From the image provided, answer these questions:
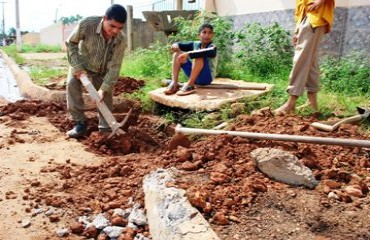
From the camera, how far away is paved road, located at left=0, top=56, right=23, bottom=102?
7.06m

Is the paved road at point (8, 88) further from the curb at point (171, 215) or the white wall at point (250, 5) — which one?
the curb at point (171, 215)

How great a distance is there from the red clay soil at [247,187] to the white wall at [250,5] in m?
3.09

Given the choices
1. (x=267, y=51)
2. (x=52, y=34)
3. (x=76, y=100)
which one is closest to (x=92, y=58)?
(x=76, y=100)

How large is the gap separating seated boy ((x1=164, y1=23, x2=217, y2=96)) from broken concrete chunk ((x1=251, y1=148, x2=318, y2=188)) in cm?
252

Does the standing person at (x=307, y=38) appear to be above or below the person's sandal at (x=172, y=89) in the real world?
above

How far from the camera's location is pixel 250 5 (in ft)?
26.1

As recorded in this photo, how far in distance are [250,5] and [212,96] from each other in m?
3.88

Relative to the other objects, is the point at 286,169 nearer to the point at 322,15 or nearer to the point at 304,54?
the point at 304,54

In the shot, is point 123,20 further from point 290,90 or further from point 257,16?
point 257,16

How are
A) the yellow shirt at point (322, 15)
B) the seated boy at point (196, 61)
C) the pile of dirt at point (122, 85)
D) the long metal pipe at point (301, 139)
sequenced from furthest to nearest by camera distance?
the pile of dirt at point (122, 85) → the seated boy at point (196, 61) → the yellow shirt at point (322, 15) → the long metal pipe at point (301, 139)

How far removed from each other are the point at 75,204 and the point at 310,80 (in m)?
2.68

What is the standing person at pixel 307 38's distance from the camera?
3764 millimetres

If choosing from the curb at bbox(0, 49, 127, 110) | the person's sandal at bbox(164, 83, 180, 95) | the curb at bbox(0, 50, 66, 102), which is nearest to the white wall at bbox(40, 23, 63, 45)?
the curb at bbox(0, 50, 66, 102)

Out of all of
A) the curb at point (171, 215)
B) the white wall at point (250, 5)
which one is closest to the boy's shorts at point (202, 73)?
the white wall at point (250, 5)
